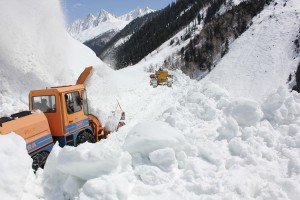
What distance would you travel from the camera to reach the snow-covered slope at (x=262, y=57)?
178 feet

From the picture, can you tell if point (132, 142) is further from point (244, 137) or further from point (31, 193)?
point (244, 137)

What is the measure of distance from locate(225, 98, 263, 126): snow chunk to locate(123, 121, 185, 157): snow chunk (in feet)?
9.62

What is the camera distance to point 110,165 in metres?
6.25

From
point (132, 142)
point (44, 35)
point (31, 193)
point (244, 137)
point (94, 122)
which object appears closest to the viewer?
point (31, 193)

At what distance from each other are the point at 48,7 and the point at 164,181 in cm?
2209

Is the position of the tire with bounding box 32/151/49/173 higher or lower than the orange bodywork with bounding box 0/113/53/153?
lower

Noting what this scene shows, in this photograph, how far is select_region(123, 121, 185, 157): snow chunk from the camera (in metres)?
7.17

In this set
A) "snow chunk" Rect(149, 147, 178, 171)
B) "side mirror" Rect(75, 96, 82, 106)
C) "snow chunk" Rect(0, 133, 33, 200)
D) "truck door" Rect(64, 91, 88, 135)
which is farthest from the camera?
"side mirror" Rect(75, 96, 82, 106)

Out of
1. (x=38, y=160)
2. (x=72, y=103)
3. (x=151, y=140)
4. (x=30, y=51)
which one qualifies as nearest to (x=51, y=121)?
(x=72, y=103)

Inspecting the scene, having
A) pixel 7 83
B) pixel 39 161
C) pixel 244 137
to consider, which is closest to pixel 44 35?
pixel 7 83

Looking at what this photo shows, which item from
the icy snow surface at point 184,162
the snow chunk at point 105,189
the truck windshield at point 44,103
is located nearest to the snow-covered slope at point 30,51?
the truck windshield at point 44,103

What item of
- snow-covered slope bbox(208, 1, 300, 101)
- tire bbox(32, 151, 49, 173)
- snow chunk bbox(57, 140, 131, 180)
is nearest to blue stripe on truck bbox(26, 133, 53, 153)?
tire bbox(32, 151, 49, 173)

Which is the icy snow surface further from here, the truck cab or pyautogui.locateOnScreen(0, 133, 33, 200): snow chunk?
the truck cab

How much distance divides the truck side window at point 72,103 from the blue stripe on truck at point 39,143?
1.10 meters
